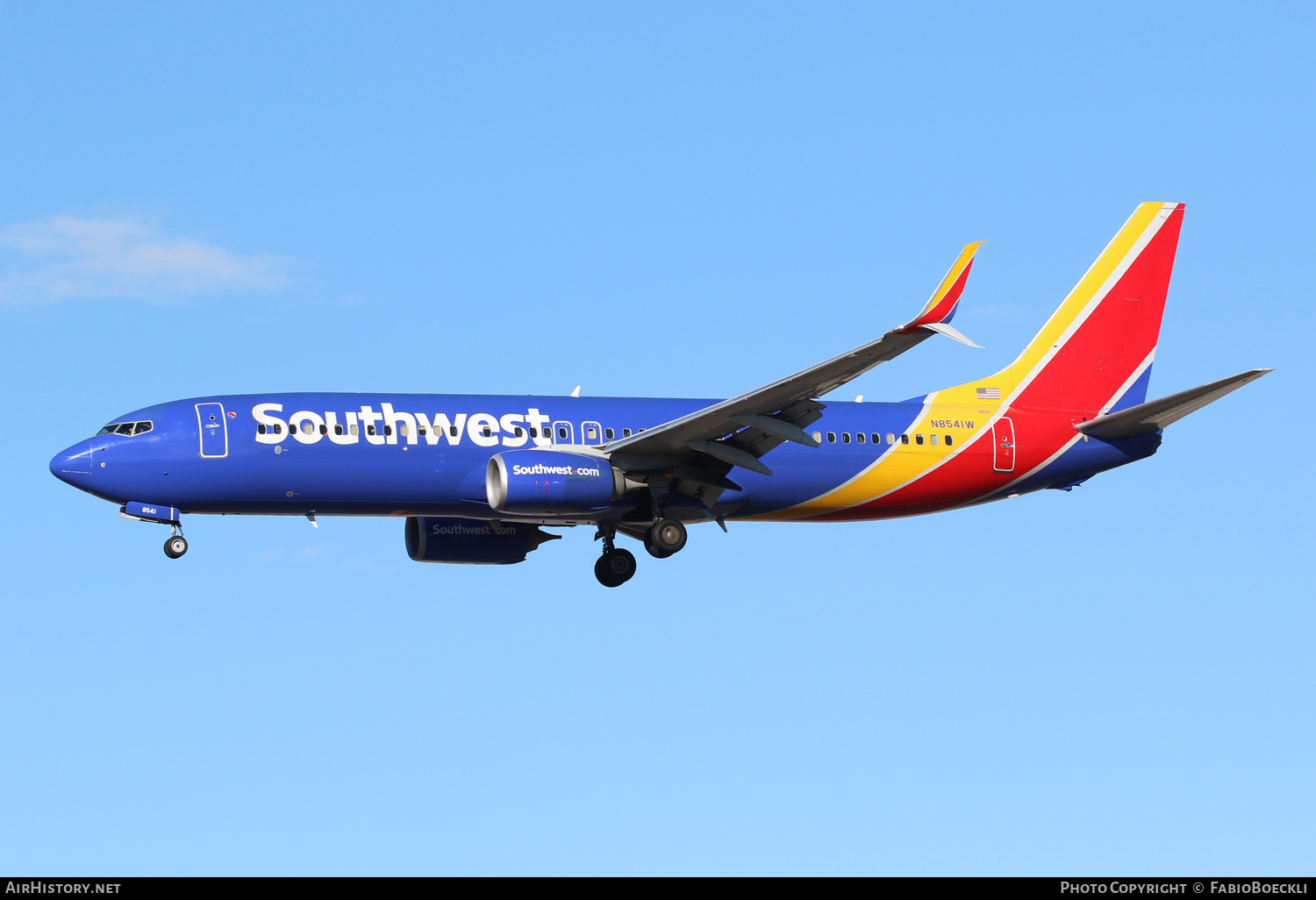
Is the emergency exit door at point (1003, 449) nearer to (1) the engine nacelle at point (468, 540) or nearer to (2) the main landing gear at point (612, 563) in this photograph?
(2) the main landing gear at point (612, 563)

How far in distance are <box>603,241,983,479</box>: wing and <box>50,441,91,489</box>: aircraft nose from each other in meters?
11.7

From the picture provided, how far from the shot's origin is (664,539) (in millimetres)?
39875

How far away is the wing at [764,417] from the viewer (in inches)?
1243

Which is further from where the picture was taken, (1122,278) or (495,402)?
(1122,278)

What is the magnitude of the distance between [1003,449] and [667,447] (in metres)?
9.59

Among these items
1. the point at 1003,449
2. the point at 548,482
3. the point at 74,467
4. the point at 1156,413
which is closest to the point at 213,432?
the point at 74,467

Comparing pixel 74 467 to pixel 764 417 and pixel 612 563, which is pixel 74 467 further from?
pixel 764 417

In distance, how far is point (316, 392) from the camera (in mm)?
39250

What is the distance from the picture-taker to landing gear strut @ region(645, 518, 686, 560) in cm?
3988

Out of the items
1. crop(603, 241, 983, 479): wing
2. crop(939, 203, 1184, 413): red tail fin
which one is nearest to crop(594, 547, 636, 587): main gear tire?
crop(603, 241, 983, 479): wing

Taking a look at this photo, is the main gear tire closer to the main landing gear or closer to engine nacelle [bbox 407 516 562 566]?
the main landing gear

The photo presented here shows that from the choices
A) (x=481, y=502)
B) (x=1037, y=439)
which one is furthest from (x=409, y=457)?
(x=1037, y=439)
